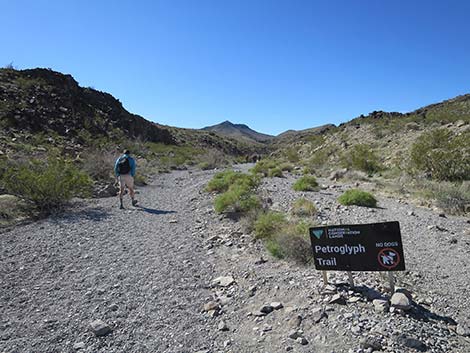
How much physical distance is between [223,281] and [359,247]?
237 centimetres

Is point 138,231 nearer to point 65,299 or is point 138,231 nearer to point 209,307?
point 65,299

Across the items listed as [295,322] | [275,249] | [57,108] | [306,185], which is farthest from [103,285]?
[57,108]

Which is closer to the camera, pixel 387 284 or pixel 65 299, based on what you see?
pixel 387 284

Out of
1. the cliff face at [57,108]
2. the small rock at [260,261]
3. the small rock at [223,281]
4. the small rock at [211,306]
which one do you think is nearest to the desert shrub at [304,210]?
the small rock at [260,261]

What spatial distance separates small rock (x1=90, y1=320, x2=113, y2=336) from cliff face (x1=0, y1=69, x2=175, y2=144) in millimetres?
26251

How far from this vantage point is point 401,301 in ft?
12.7

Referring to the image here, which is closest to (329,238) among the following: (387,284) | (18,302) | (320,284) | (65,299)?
(320,284)

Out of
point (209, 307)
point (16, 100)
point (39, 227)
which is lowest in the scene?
point (209, 307)

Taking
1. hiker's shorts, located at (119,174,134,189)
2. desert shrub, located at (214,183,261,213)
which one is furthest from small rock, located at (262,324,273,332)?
hiker's shorts, located at (119,174,134,189)

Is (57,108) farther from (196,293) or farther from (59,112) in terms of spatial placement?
(196,293)

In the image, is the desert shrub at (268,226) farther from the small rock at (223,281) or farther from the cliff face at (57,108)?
the cliff face at (57,108)

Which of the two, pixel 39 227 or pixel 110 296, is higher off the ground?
pixel 39 227

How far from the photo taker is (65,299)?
4965 millimetres

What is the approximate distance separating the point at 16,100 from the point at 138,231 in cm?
3039
